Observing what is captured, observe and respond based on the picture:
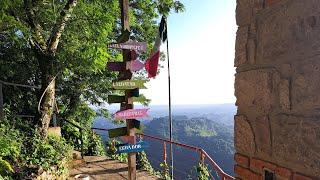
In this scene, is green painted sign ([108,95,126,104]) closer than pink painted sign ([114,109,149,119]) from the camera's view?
No

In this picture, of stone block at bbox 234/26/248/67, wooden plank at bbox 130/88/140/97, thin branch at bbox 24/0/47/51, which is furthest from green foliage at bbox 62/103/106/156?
stone block at bbox 234/26/248/67

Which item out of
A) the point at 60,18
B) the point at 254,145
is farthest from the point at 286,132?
the point at 60,18

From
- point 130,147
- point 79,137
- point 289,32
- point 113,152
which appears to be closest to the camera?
point 289,32

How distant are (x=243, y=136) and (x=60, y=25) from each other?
339 inches

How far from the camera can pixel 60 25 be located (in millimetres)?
10102

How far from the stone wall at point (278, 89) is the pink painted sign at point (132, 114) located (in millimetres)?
4365

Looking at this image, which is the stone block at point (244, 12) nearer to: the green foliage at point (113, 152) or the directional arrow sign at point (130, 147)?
the directional arrow sign at point (130, 147)

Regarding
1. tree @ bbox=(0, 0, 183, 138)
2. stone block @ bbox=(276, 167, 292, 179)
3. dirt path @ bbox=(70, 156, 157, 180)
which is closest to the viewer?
stone block @ bbox=(276, 167, 292, 179)

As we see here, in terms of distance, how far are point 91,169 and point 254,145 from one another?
31.2 ft

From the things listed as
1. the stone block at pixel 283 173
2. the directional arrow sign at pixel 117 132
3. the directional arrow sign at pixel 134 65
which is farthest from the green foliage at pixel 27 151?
the stone block at pixel 283 173

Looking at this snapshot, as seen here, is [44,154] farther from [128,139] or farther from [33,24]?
[128,139]

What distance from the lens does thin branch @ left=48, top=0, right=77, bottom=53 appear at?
395 inches

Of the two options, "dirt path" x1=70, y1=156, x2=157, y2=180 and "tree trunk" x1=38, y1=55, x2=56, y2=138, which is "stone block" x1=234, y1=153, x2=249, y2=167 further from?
"tree trunk" x1=38, y1=55, x2=56, y2=138

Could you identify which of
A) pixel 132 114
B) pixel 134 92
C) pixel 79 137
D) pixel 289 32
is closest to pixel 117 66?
pixel 134 92
